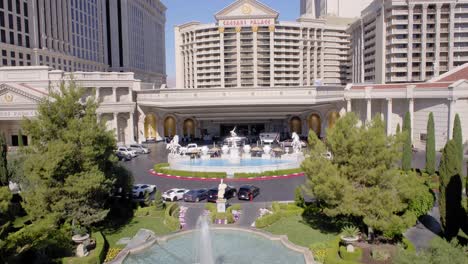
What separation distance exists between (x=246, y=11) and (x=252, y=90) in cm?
3933

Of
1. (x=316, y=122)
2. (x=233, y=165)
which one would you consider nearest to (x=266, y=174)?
(x=233, y=165)

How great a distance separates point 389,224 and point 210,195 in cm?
1471

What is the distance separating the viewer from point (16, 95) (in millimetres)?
53031

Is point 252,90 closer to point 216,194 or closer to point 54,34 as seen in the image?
point 216,194

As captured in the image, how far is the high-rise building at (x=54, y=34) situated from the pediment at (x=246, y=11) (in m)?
32.5

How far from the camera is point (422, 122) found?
52781 mm

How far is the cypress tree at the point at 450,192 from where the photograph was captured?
20.1 metres

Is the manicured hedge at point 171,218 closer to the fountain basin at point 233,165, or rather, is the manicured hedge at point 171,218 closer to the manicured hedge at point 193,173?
the manicured hedge at point 193,173

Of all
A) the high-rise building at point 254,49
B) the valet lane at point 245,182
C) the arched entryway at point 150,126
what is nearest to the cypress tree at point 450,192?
the valet lane at point 245,182

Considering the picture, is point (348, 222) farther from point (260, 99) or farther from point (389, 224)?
point (260, 99)

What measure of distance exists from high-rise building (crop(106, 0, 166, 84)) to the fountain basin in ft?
199

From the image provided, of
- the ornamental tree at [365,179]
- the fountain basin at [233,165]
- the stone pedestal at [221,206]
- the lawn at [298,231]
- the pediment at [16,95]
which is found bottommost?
the lawn at [298,231]

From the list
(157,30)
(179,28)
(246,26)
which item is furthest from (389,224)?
(157,30)

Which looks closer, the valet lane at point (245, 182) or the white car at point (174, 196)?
the white car at point (174, 196)
